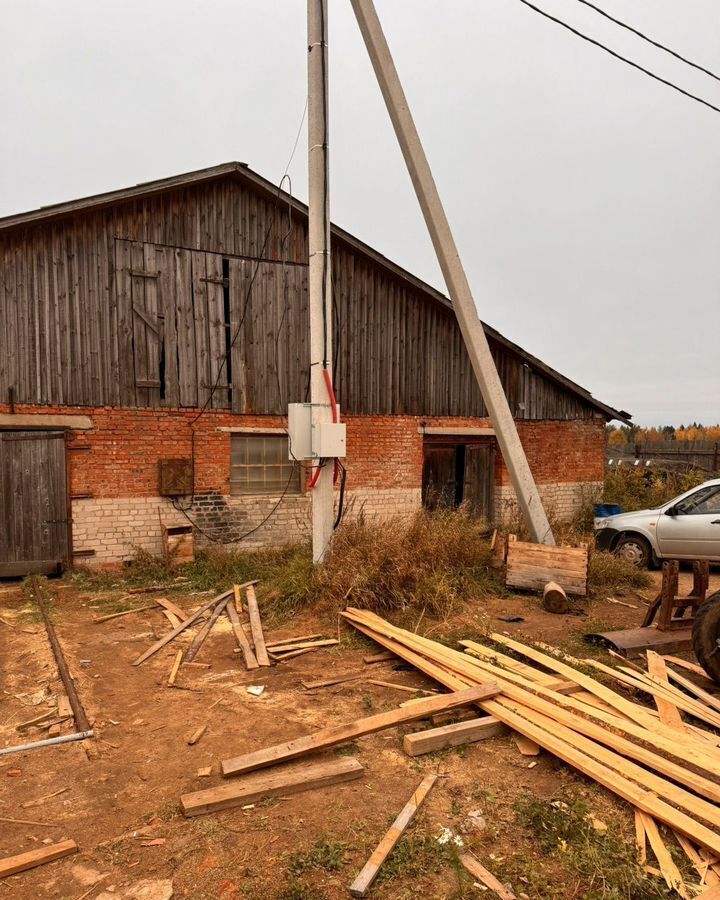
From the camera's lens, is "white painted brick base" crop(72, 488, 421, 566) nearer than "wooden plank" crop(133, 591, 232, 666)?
No

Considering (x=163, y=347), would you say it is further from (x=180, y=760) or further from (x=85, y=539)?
(x=180, y=760)

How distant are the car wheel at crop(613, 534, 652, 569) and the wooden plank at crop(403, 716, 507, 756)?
23.4 ft

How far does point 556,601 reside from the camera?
7.42m

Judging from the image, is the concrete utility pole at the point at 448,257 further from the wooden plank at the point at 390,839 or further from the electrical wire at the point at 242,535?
the wooden plank at the point at 390,839

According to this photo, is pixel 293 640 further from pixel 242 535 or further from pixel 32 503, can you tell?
pixel 32 503

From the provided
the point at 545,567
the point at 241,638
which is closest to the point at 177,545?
the point at 241,638

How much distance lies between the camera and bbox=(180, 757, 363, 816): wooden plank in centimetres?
Answer: 331

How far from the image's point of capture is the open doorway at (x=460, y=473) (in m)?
12.5

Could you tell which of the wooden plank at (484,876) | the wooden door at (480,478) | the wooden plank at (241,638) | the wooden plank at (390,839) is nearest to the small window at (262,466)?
the wooden plank at (241,638)

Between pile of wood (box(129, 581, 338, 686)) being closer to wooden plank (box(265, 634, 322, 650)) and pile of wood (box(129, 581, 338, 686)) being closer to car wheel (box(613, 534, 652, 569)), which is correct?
wooden plank (box(265, 634, 322, 650))

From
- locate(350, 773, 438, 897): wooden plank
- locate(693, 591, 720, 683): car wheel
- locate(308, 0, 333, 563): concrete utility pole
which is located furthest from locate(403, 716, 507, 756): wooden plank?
locate(308, 0, 333, 563): concrete utility pole

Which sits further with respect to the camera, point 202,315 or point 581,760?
point 202,315

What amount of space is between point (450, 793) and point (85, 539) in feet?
25.8

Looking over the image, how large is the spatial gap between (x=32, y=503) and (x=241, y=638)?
5041 mm
